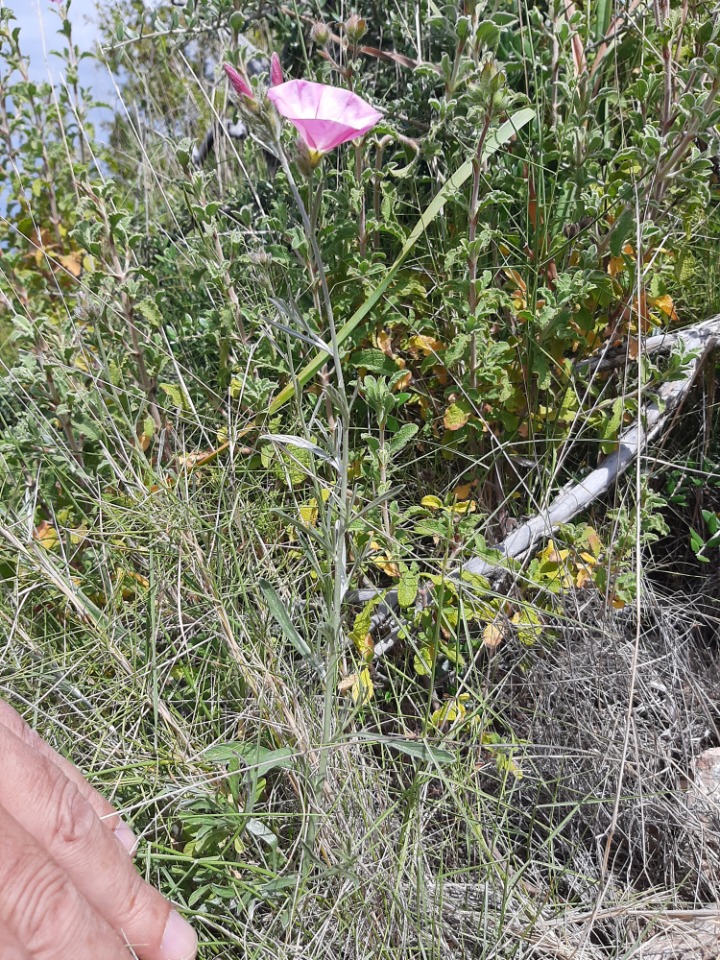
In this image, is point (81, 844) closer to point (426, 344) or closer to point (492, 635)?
point (492, 635)

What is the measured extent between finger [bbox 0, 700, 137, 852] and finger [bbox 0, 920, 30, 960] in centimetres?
24

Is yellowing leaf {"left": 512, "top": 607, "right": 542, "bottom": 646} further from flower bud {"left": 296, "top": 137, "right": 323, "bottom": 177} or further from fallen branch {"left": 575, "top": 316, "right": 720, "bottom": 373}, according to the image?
flower bud {"left": 296, "top": 137, "right": 323, "bottom": 177}

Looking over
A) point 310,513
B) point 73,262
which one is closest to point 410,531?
point 310,513

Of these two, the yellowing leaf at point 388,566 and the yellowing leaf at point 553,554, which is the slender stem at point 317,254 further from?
the yellowing leaf at point 553,554

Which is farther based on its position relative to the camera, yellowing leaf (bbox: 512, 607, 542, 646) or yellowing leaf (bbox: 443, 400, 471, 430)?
yellowing leaf (bbox: 443, 400, 471, 430)

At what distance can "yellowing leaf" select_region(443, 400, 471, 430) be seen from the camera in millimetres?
1696

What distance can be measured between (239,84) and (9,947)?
3.58ft

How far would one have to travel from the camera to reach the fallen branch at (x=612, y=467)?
5.39 feet

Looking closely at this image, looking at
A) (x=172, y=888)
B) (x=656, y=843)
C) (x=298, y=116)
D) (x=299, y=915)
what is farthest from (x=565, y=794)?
(x=298, y=116)

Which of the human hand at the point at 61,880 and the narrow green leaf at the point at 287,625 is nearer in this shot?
the human hand at the point at 61,880

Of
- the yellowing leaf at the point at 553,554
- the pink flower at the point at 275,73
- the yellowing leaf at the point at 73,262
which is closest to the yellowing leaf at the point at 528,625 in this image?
the yellowing leaf at the point at 553,554

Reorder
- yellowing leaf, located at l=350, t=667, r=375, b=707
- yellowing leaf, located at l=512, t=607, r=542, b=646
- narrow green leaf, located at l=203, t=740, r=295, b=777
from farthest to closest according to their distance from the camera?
yellowing leaf, located at l=512, t=607, r=542, b=646 → yellowing leaf, located at l=350, t=667, r=375, b=707 → narrow green leaf, located at l=203, t=740, r=295, b=777

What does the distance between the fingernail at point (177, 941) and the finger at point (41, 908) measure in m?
0.14

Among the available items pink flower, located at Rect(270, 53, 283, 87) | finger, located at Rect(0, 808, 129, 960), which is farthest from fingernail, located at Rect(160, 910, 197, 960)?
pink flower, located at Rect(270, 53, 283, 87)
